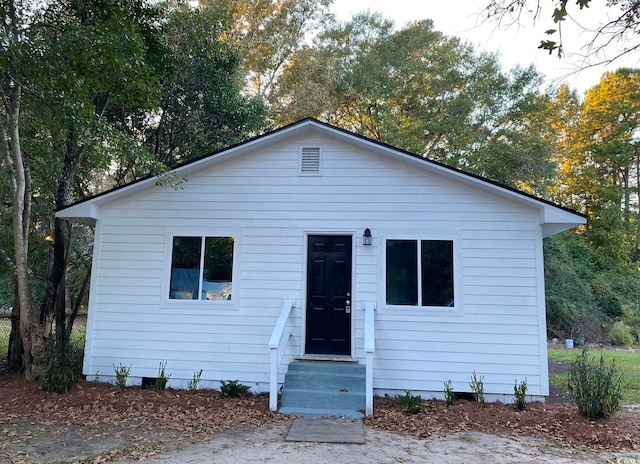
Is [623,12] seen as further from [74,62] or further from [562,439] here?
[74,62]

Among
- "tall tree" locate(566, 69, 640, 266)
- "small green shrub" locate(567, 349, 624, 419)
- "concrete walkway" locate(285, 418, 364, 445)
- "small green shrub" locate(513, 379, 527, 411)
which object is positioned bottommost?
"concrete walkway" locate(285, 418, 364, 445)

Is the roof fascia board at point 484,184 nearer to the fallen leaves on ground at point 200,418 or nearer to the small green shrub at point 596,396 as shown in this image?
the small green shrub at point 596,396

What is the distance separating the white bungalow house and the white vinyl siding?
21 millimetres

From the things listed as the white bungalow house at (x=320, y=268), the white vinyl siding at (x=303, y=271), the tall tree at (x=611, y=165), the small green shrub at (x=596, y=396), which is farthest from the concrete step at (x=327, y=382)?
the tall tree at (x=611, y=165)

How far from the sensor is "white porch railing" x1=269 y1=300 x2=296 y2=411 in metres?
5.86

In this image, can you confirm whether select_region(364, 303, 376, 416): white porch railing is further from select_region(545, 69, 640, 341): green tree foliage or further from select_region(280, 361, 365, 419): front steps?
select_region(545, 69, 640, 341): green tree foliage

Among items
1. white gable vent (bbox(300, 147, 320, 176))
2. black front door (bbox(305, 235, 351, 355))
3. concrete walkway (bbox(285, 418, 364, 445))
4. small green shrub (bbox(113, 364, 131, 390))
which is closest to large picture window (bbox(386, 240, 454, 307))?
black front door (bbox(305, 235, 351, 355))

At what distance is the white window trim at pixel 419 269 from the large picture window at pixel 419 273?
48 millimetres

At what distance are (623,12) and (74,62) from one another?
6447mm

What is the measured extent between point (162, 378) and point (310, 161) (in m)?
4.28

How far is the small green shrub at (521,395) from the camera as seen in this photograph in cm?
601

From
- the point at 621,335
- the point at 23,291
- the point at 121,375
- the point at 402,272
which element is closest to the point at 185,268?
the point at 121,375

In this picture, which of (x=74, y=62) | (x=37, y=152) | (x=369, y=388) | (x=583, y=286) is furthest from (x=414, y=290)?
(x=583, y=286)

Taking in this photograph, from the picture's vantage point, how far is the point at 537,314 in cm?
657
